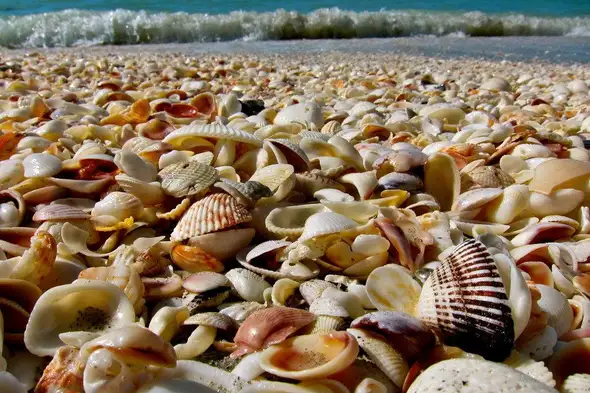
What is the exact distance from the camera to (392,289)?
149 cm

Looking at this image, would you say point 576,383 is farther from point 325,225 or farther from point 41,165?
point 41,165

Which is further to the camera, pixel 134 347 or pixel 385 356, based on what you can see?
pixel 385 356

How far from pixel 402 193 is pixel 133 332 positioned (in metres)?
1.24

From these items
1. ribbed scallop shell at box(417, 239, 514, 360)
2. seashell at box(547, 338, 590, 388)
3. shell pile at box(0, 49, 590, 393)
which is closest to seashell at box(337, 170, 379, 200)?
shell pile at box(0, 49, 590, 393)

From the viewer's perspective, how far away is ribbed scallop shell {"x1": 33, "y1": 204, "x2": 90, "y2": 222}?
1.78 m

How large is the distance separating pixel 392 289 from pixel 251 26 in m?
11.2

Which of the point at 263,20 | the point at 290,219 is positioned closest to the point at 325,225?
the point at 290,219

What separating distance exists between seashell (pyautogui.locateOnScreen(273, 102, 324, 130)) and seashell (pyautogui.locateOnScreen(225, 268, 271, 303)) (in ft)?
5.53

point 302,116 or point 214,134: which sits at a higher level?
point 214,134

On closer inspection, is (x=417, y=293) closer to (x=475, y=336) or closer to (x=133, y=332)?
(x=475, y=336)

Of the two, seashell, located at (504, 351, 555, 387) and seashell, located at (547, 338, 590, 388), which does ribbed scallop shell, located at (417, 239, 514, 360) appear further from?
seashell, located at (547, 338, 590, 388)

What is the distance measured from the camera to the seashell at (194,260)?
1659 millimetres

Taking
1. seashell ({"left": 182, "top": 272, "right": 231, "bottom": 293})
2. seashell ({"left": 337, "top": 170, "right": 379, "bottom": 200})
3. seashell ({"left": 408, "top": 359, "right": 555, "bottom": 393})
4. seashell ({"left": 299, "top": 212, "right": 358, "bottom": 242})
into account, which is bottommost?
seashell ({"left": 182, "top": 272, "right": 231, "bottom": 293})

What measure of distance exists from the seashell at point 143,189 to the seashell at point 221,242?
0.33m
